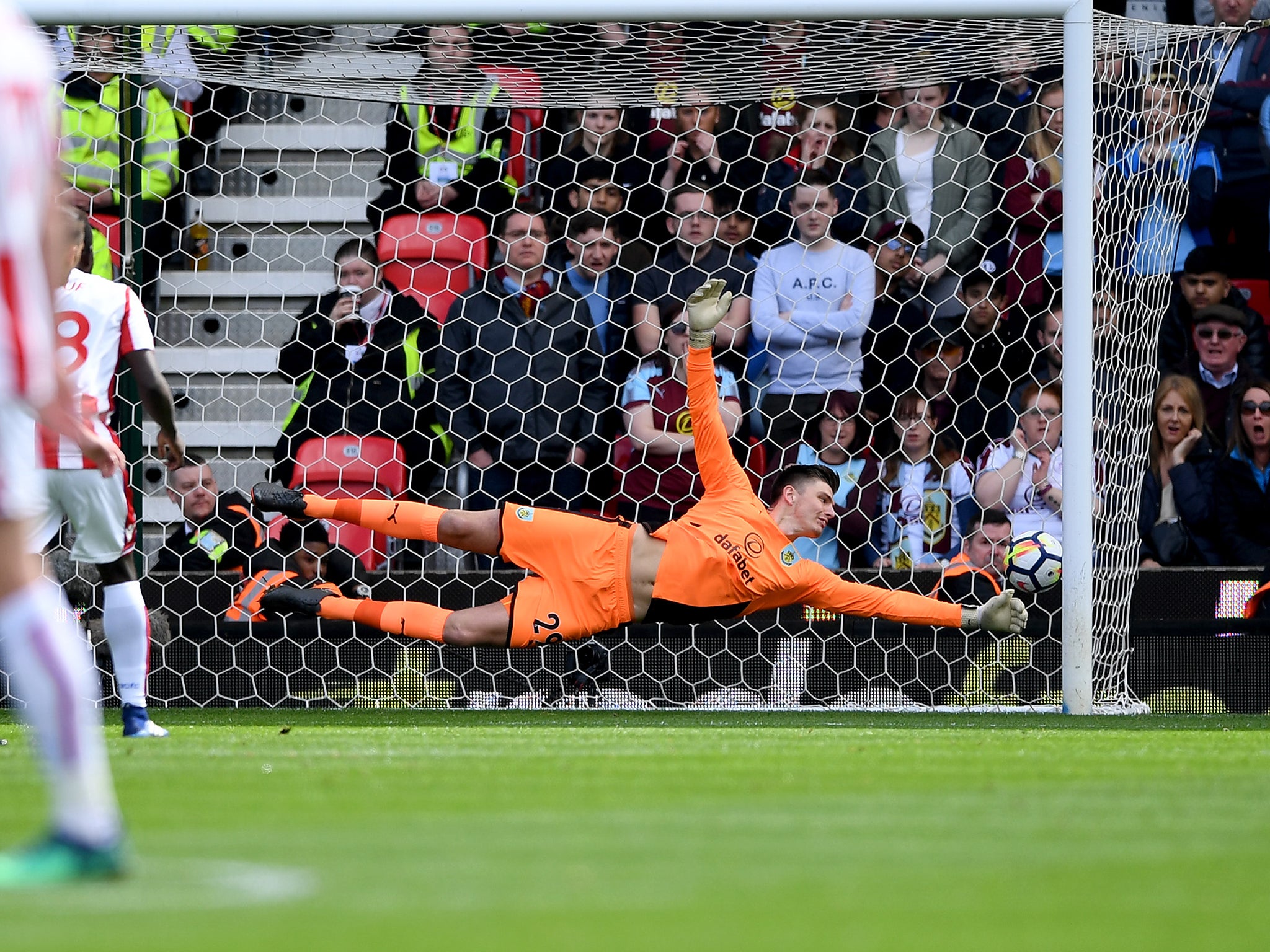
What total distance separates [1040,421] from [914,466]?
28.9 inches

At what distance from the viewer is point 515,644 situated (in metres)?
7.61

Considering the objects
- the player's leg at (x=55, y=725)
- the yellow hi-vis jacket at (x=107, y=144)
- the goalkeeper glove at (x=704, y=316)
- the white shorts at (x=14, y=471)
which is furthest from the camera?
the yellow hi-vis jacket at (x=107, y=144)

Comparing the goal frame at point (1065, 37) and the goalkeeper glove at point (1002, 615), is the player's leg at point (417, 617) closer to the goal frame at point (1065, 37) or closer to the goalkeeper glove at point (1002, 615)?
the goalkeeper glove at point (1002, 615)

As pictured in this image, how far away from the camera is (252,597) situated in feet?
27.7

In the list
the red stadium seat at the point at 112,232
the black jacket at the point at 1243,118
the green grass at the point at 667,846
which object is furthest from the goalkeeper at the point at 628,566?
the black jacket at the point at 1243,118

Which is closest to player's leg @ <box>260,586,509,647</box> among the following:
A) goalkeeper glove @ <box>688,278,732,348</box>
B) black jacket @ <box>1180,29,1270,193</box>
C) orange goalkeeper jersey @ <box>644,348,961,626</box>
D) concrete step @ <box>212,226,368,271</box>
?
orange goalkeeper jersey @ <box>644,348,961,626</box>

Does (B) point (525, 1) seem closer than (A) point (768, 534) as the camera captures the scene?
No

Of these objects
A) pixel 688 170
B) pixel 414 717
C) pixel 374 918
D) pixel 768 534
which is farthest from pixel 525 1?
pixel 374 918

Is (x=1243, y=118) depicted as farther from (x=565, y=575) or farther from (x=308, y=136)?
(x=308, y=136)

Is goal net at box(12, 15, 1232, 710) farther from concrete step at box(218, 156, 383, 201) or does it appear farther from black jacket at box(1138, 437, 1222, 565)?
black jacket at box(1138, 437, 1222, 565)

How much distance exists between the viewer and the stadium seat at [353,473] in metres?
9.66

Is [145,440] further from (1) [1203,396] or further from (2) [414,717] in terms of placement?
(1) [1203,396]

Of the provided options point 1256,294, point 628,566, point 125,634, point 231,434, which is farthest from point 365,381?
point 1256,294

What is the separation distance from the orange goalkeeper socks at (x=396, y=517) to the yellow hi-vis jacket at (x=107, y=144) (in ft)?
9.28
